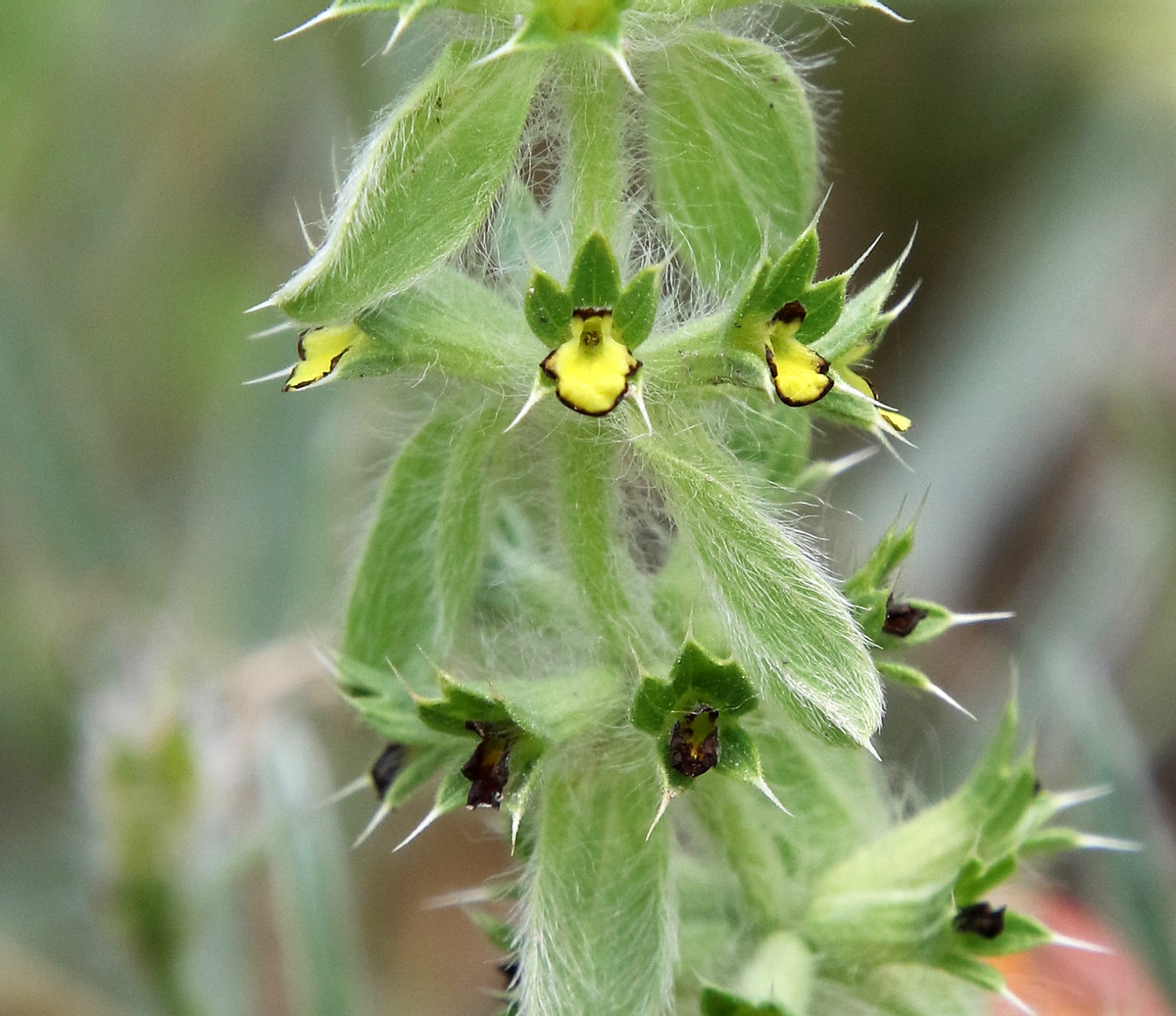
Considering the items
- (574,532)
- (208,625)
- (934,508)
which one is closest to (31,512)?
(208,625)

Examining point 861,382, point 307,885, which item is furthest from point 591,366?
point 307,885

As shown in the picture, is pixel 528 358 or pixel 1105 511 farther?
pixel 1105 511

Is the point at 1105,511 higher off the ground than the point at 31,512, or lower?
higher

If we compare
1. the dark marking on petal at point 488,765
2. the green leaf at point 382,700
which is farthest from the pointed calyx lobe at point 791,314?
the green leaf at point 382,700

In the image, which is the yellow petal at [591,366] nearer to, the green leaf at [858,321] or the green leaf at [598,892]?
the green leaf at [858,321]

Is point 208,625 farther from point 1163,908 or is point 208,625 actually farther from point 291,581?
point 1163,908

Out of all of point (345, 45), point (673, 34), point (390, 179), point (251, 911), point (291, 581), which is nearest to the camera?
point (390, 179)

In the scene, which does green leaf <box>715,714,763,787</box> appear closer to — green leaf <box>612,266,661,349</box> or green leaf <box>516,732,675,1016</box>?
green leaf <box>516,732,675,1016</box>

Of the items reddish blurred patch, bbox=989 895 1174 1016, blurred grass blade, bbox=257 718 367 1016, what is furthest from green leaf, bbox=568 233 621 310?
reddish blurred patch, bbox=989 895 1174 1016
